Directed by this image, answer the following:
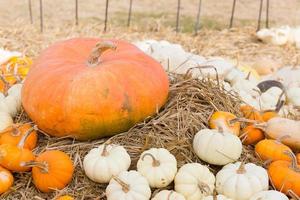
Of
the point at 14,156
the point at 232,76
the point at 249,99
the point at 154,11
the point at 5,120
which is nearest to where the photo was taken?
the point at 14,156

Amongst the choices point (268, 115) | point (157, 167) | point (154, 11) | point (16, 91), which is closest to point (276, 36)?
point (154, 11)

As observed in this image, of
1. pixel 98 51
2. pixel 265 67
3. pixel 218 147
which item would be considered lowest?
pixel 265 67

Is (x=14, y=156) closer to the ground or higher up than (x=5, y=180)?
higher up

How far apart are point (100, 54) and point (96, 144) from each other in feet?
1.62

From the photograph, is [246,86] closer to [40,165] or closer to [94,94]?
[94,94]

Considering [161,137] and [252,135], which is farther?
[252,135]

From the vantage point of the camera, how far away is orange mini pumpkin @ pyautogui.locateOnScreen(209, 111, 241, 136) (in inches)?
131

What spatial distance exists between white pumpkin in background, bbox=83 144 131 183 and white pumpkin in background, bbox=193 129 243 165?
1.27ft

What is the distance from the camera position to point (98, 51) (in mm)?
3312

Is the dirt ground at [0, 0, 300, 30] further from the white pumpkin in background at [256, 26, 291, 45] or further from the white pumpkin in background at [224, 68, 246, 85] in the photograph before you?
the white pumpkin in background at [224, 68, 246, 85]

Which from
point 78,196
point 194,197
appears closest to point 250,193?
point 194,197

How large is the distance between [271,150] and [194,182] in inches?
22.6

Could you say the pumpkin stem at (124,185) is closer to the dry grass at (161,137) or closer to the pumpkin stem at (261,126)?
the dry grass at (161,137)

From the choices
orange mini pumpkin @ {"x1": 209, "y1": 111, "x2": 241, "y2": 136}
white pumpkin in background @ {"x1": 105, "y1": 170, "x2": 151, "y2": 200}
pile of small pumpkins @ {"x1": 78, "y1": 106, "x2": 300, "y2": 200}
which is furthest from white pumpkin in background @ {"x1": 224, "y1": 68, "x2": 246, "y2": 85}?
white pumpkin in background @ {"x1": 105, "y1": 170, "x2": 151, "y2": 200}
